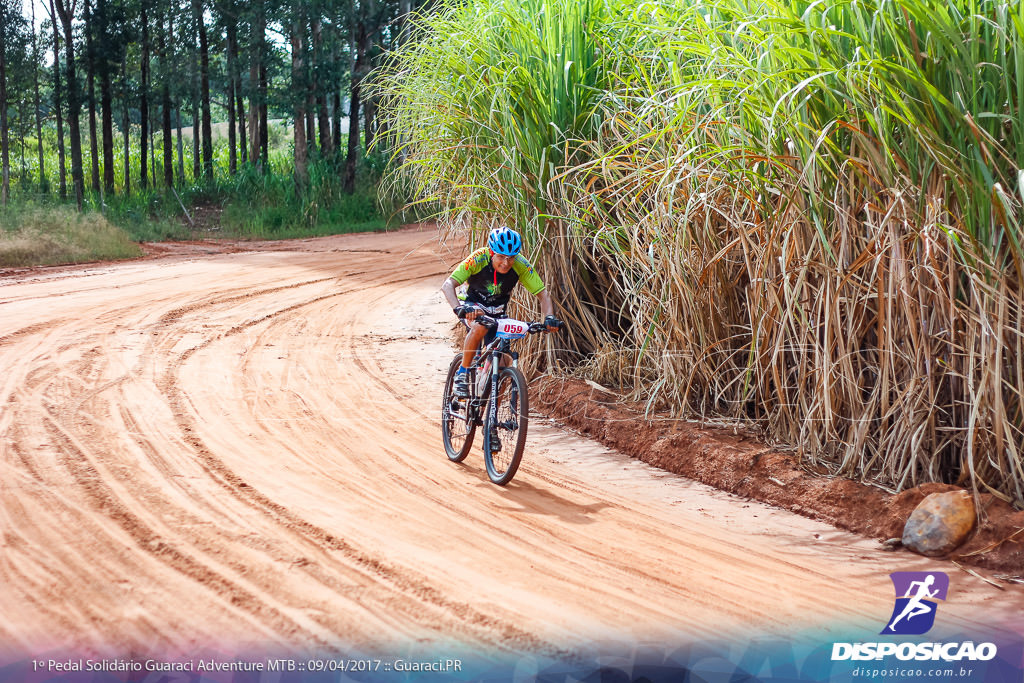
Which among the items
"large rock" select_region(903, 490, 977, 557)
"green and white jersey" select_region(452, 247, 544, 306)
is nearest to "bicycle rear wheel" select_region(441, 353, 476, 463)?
"green and white jersey" select_region(452, 247, 544, 306)

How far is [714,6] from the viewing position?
18.8 ft

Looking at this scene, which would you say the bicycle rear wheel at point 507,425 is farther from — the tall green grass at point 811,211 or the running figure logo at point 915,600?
the running figure logo at point 915,600

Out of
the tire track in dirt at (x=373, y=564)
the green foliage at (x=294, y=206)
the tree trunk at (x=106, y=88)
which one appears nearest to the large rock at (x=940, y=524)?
the tire track in dirt at (x=373, y=564)

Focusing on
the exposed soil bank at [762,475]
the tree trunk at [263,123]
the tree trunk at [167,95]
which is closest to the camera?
the exposed soil bank at [762,475]

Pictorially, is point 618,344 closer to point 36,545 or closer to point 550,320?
point 550,320

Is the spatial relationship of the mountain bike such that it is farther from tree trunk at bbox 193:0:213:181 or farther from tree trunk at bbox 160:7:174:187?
tree trunk at bbox 193:0:213:181

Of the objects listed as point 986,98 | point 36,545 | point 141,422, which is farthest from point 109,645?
point 986,98

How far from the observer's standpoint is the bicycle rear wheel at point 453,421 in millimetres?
5902

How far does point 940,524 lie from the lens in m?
4.34

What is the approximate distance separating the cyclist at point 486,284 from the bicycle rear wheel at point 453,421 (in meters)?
0.12

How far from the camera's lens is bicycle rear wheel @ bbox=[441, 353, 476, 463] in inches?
232

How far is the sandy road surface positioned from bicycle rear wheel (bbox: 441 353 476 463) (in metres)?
0.13

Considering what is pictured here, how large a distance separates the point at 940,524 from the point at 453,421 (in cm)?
315

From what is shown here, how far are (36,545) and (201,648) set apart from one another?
1425 mm
